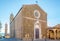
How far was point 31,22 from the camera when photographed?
2045 cm

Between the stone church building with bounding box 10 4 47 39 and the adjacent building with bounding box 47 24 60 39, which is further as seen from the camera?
the adjacent building with bounding box 47 24 60 39

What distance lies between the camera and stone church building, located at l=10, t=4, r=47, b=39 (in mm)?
19470

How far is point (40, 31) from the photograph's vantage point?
71.3 feet

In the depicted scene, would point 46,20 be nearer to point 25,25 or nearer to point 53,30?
point 53,30

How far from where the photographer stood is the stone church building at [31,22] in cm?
1947

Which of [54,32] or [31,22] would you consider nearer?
[31,22]

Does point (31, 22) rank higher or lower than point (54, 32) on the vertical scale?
higher

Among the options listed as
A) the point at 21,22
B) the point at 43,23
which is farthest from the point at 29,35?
the point at 43,23

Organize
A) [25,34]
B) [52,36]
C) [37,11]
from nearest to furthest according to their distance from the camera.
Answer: [25,34] → [37,11] → [52,36]

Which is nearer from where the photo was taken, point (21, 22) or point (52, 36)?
point (21, 22)

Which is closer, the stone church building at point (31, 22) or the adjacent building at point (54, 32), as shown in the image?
the stone church building at point (31, 22)

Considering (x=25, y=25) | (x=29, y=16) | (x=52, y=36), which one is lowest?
Result: (x=52, y=36)

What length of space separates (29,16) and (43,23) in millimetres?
2988

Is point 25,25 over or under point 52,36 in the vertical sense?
over
